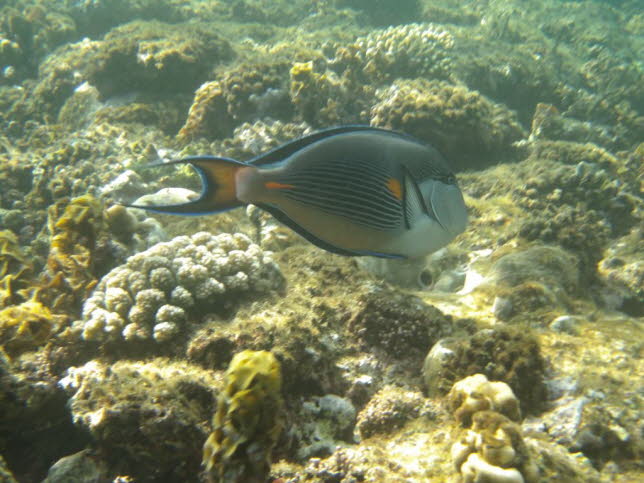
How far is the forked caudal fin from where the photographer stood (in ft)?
4.38

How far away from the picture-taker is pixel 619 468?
79.2 inches

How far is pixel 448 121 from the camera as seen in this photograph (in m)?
6.08

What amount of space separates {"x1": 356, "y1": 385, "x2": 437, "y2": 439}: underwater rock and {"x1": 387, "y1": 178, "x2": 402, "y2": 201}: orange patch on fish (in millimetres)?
1529

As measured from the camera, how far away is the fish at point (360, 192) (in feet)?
4.92

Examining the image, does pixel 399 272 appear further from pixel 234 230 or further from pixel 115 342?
pixel 115 342

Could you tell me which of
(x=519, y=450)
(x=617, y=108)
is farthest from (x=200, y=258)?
(x=617, y=108)

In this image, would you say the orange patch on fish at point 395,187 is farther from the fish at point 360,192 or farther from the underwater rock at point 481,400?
the underwater rock at point 481,400

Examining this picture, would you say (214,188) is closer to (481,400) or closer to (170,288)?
(481,400)

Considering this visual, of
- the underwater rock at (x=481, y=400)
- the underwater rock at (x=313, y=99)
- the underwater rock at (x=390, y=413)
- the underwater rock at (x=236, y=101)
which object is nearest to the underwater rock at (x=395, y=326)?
the underwater rock at (x=390, y=413)

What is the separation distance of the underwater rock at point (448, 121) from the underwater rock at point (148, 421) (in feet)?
16.9

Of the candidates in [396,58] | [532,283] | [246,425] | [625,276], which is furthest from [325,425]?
[396,58]

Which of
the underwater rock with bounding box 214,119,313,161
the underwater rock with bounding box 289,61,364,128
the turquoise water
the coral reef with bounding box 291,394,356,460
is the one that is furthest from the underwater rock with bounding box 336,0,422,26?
the coral reef with bounding box 291,394,356,460

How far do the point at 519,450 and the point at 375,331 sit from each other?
1.23 m

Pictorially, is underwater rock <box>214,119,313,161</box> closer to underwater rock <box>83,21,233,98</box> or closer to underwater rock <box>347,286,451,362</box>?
underwater rock <box>83,21,233,98</box>
